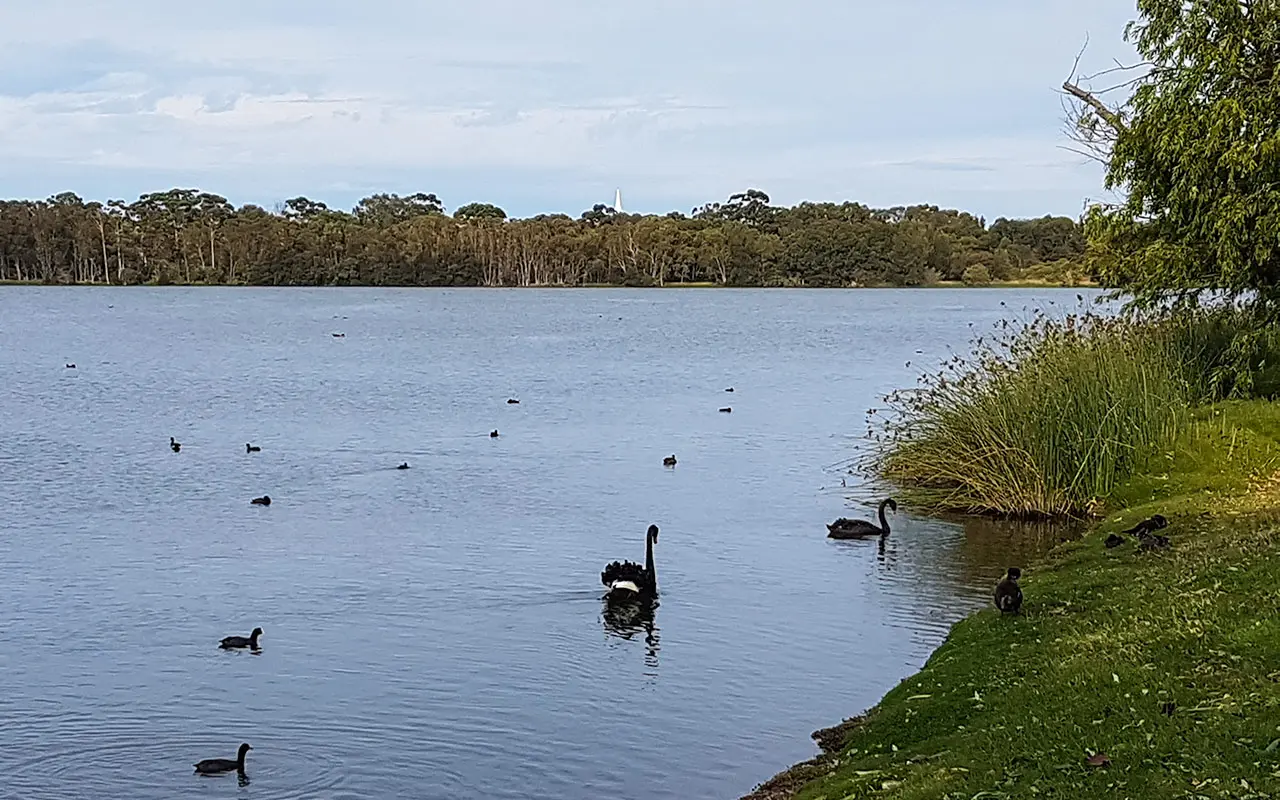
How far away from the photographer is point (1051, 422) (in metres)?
22.0

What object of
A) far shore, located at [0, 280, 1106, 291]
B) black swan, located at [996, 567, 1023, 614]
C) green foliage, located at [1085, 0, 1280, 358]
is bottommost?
Answer: far shore, located at [0, 280, 1106, 291]

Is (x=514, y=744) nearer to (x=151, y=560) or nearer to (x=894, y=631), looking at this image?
(x=894, y=631)

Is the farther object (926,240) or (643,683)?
(926,240)

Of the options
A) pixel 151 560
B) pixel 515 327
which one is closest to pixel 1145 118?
pixel 151 560

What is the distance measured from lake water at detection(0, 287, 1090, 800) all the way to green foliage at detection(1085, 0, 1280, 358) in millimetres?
6275

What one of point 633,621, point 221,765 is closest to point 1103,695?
point 221,765

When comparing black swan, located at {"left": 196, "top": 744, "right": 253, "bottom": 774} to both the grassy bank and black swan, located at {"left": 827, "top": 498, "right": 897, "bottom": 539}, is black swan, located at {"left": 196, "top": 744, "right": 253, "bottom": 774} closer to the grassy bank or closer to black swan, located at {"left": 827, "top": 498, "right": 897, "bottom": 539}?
the grassy bank

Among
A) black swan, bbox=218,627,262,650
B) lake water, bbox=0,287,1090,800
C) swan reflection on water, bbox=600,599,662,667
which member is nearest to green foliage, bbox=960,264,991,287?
lake water, bbox=0,287,1090,800

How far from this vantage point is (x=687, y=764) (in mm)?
12648

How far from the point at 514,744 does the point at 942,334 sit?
7462 centimetres

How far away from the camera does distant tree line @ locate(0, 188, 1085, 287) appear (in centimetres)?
17950

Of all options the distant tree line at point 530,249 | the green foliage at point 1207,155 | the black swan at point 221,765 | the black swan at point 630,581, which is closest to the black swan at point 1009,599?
the black swan at point 630,581

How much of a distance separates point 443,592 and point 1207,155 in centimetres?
1378

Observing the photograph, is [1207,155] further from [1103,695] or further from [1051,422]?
[1103,695]
